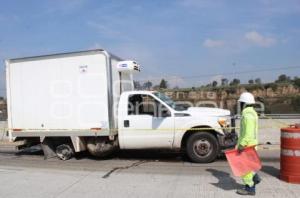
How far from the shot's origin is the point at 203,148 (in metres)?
11.9

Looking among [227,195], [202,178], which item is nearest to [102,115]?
[202,178]

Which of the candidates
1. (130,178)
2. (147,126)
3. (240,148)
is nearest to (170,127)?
(147,126)

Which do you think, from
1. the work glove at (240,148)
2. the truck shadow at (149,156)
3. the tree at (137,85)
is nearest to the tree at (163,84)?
the tree at (137,85)

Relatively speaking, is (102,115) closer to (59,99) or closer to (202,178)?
(59,99)

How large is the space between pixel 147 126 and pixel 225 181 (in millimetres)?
3730

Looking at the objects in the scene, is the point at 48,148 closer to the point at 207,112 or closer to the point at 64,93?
the point at 64,93

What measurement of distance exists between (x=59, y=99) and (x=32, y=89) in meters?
0.99

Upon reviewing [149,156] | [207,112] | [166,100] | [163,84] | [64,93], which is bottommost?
[149,156]

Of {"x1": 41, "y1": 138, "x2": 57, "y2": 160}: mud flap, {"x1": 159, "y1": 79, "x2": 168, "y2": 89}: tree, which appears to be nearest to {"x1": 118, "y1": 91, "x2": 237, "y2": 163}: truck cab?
{"x1": 41, "y1": 138, "x2": 57, "y2": 160}: mud flap

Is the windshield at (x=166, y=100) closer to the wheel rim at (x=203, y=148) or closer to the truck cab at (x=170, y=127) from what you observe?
the truck cab at (x=170, y=127)

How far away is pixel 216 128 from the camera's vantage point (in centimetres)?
1195

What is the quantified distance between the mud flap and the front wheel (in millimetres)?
4341

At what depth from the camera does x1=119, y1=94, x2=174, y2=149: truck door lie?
484 inches

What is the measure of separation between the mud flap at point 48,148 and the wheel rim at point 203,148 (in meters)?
4.57
